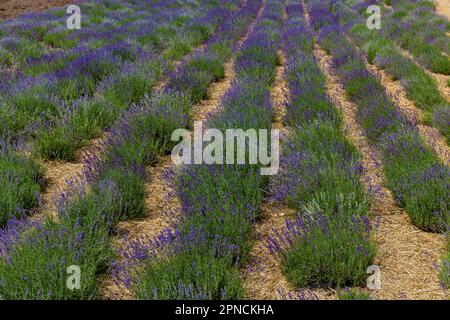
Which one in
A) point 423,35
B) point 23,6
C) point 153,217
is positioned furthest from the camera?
point 23,6

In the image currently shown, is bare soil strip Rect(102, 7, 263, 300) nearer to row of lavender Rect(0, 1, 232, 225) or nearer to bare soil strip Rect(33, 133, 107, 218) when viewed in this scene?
bare soil strip Rect(33, 133, 107, 218)

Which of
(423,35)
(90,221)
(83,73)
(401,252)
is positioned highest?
(423,35)

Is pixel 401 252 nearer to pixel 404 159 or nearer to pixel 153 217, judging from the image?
pixel 404 159

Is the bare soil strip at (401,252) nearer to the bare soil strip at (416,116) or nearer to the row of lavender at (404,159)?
the row of lavender at (404,159)

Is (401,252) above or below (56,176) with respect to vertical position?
above

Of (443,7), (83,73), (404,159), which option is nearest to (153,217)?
(404,159)

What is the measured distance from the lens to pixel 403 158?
3.77 m

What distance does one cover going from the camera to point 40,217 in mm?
3381

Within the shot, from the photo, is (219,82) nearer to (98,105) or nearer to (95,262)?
(98,105)

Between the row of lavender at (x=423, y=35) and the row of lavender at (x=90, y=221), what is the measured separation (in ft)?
16.1

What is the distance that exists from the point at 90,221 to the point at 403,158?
2617 millimetres

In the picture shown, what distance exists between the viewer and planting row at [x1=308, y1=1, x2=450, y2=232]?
10.3ft

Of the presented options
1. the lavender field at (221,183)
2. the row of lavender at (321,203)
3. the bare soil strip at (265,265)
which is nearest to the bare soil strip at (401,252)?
the lavender field at (221,183)

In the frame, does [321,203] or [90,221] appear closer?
[90,221]
